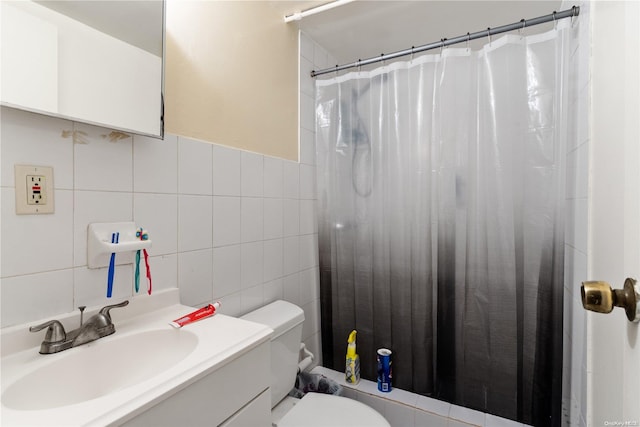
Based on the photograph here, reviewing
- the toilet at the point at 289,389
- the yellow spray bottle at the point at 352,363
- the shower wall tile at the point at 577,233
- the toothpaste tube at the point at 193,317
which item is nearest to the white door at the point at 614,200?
the shower wall tile at the point at 577,233

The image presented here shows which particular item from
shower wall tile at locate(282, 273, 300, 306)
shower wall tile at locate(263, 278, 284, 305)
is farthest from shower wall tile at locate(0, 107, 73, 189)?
shower wall tile at locate(282, 273, 300, 306)

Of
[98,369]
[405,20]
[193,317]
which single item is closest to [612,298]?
[193,317]

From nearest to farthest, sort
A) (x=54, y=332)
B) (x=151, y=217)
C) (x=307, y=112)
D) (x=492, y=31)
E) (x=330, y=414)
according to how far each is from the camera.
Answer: (x=54, y=332) < (x=151, y=217) < (x=330, y=414) < (x=492, y=31) < (x=307, y=112)

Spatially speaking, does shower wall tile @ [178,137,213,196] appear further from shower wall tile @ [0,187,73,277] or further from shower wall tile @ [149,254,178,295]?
shower wall tile @ [0,187,73,277]

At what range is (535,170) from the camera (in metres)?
1.36

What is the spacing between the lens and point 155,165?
3.37ft

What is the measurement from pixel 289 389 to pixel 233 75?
4.74 ft

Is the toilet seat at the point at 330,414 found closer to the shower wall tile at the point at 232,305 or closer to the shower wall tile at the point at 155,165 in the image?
the shower wall tile at the point at 232,305

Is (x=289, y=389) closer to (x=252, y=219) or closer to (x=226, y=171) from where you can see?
(x=252, y=219)

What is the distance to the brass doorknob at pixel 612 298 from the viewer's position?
396 mm

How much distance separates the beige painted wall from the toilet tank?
2.51 feet

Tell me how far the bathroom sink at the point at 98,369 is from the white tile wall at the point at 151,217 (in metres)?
0.14

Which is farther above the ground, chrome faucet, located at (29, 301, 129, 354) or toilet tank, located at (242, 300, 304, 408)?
chrome faucet, located at (29, 301, 129, 354)

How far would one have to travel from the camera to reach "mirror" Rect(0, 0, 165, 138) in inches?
28.0
